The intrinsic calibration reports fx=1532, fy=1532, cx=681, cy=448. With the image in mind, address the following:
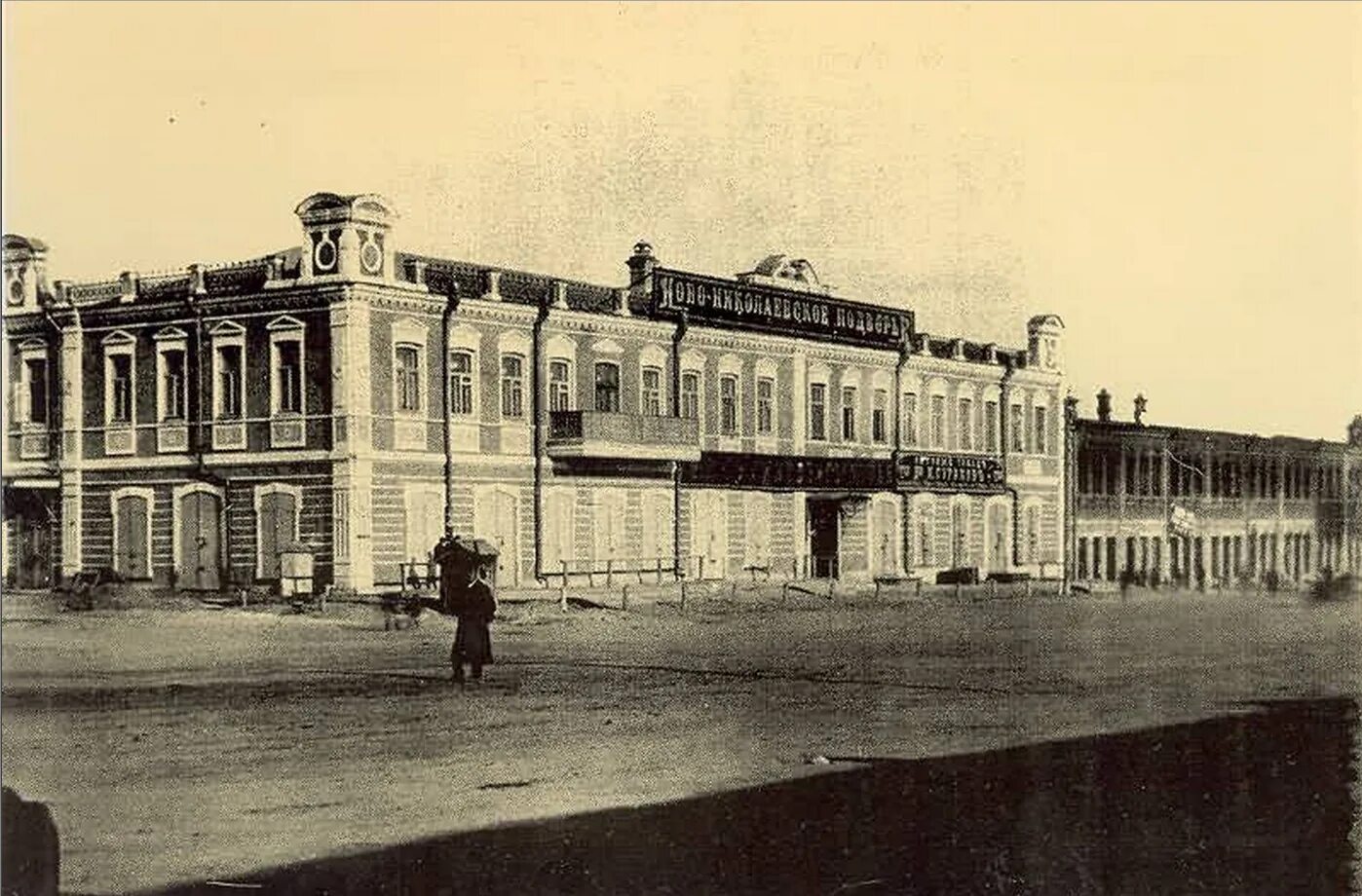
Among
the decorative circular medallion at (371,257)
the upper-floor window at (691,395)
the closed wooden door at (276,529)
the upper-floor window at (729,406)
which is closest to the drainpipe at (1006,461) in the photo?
the upper-floor window at (729,406)

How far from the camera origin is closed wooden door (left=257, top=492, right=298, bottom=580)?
6707mm

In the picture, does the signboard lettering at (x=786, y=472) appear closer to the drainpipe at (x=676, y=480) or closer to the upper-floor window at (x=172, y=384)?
the drainpipe at (x=676, y=480)

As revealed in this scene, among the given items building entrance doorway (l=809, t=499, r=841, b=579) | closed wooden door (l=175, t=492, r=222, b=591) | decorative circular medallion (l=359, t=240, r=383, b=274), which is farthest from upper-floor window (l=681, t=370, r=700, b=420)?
closed wooden door (l=175, t=492, r=222, b=591)

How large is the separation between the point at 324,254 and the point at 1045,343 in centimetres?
341

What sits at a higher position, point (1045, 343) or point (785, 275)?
point (785, 275)

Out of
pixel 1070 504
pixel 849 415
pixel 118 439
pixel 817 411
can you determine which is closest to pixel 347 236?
pixel 118 439

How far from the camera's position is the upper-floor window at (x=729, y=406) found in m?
7.72

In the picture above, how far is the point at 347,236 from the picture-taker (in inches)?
255

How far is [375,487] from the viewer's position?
22.4ft

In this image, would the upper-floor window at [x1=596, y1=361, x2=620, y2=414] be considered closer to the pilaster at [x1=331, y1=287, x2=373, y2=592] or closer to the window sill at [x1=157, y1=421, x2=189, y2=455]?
the pilaster at [x1=331, y1=287, x2=373, y2=592]

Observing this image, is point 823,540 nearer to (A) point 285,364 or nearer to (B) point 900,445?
(B) point 900,445

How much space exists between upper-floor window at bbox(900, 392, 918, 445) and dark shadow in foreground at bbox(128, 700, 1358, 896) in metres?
2.18

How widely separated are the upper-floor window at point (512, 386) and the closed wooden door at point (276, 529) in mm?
1063

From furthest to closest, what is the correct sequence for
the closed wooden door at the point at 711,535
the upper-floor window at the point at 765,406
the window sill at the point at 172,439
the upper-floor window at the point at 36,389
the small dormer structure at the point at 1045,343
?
the upper-floor window at the point at 765,406 < the closed wooden door at the point at 711,535 < the small dormer structure at the point at 1045,343 < the window sill at the point at 172,439 < the upper-floor window at the point at 36,389
